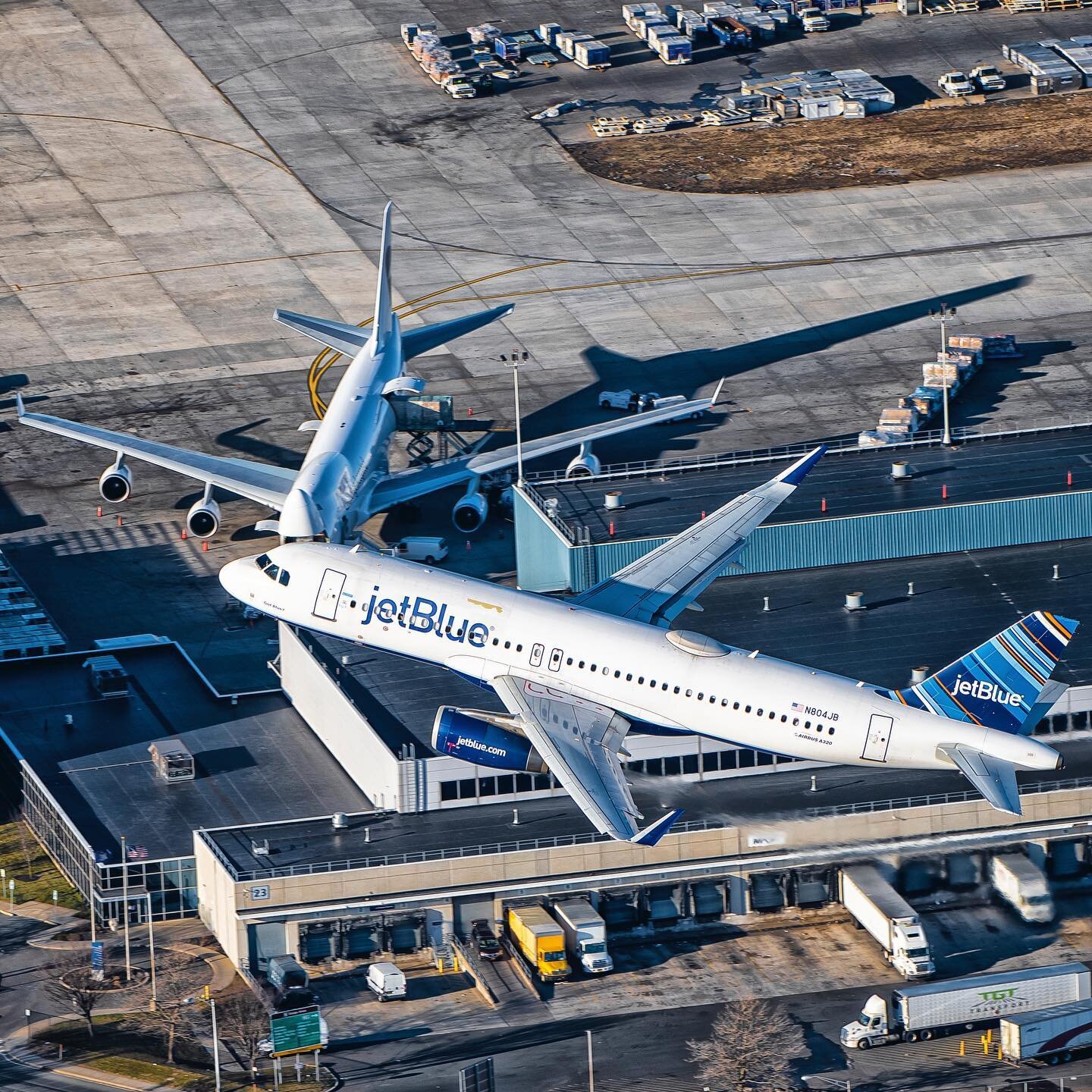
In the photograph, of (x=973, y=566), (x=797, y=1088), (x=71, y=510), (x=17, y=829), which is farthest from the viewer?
(x=71, y=510)

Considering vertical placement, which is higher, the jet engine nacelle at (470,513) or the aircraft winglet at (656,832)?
the jet engine nacelle at (470,513)

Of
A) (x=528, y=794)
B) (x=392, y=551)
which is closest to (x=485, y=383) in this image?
(x=392, y=551)

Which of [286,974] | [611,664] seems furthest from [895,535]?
[286,974]

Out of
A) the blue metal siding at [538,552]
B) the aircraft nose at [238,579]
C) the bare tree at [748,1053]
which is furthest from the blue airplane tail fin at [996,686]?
the blue metal siding at [538,552]

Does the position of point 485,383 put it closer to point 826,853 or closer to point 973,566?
point 973,566

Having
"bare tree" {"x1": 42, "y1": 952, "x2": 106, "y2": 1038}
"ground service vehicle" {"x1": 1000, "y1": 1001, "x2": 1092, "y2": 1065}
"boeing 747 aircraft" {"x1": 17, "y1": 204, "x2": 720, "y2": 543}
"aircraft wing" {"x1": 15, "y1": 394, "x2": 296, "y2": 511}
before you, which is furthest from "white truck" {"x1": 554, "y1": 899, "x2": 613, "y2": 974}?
"aircraft wing" {"x1": 15, "y1": 394, "x2": 296, "y2": 511}

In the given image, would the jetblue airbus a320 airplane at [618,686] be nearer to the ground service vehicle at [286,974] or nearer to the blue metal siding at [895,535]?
the ground service vehicle at [286,974]

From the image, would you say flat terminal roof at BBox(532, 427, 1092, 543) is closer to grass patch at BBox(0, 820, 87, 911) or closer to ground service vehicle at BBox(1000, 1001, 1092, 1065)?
grass patch at BBox(0, 820, 87, 911)
